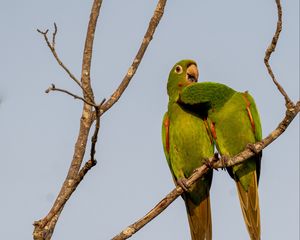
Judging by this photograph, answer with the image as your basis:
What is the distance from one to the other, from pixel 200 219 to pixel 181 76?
2142 millimetres

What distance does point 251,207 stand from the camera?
6664mm

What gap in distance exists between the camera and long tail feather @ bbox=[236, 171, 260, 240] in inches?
252

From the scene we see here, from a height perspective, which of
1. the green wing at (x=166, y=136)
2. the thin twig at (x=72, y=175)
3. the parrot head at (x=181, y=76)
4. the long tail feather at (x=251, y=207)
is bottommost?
the long tail feather at (x=251, y=207)

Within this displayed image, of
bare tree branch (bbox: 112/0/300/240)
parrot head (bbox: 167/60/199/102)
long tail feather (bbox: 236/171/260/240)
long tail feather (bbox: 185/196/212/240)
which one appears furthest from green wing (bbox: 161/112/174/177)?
bare tree branch (bbox: 112/0/300/240)

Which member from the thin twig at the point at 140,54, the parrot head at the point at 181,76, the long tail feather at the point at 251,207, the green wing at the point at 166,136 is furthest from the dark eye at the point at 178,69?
the thin twig at the point at 140,54

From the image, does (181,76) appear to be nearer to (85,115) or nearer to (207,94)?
(207,94)

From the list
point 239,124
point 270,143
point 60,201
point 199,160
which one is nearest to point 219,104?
point 239,124

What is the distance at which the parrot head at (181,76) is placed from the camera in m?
7.50

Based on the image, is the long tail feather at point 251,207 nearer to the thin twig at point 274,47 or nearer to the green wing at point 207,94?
the green wing at point 207,94

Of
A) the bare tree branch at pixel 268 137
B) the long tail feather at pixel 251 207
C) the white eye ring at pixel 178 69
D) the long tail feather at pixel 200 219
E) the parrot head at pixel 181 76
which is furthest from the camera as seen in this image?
the white eye ring at pixel 178 69

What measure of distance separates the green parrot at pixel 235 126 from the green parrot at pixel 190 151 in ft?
0.60

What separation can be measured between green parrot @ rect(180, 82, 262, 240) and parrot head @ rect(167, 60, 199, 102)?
0.65 meters

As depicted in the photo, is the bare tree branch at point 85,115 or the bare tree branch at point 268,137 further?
the bare tree branch at point 268,137

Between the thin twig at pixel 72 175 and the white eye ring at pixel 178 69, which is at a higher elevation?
the white eye ring at pixel 178 69
